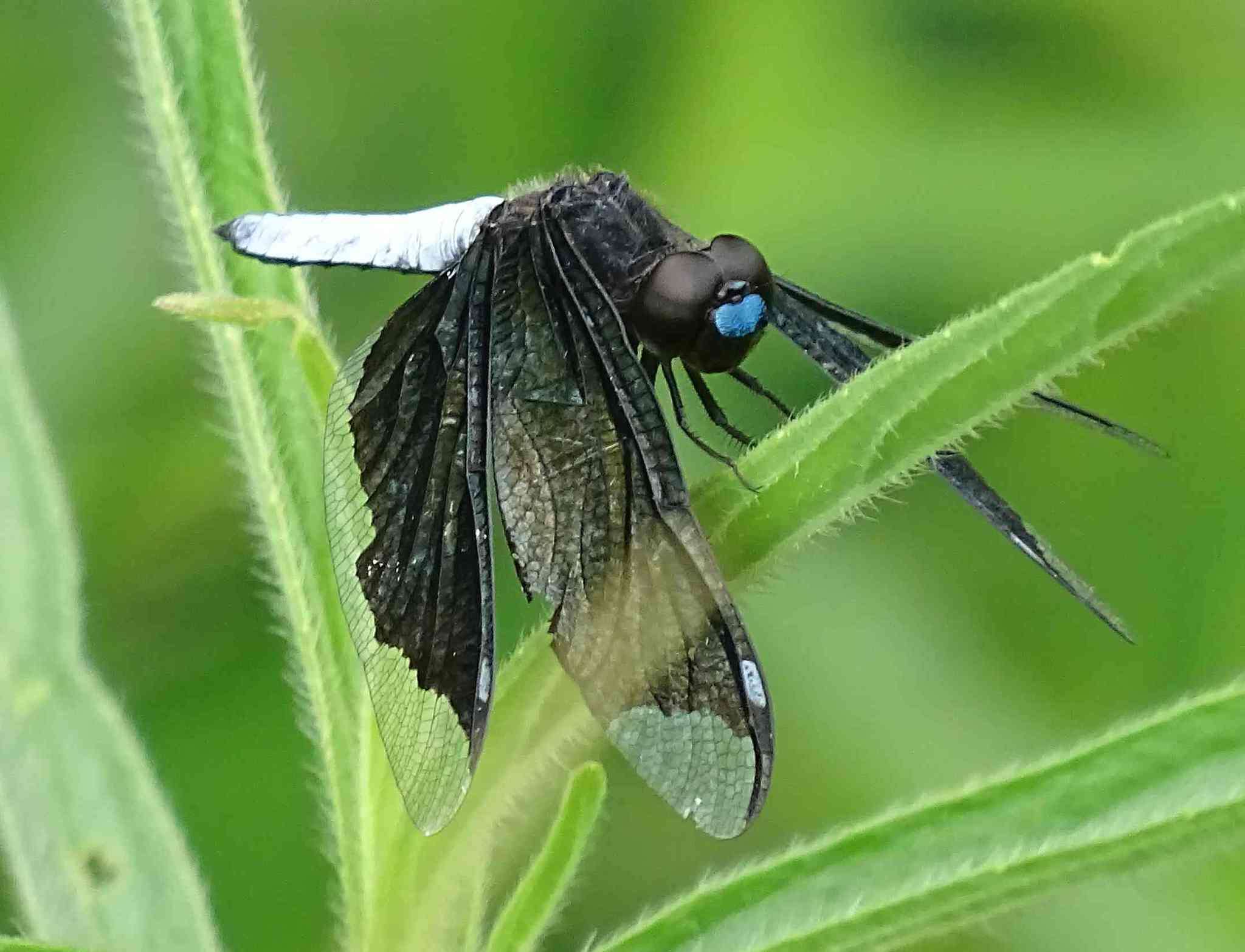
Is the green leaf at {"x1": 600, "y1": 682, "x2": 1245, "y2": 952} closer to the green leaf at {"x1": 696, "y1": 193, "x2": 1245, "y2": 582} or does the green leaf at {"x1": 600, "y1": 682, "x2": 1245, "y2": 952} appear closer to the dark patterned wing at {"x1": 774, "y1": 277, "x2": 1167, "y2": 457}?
the green leaf at {"x1": 696, "y1": 193, "x2": 1245, "y2": 582}

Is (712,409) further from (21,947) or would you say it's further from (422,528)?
(21,947)

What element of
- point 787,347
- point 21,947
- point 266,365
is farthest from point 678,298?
point 787,347

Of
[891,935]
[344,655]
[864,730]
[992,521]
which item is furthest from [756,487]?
[864,730]

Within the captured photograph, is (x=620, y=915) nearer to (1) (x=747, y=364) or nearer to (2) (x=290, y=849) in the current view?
(2) (x=290, y=849)

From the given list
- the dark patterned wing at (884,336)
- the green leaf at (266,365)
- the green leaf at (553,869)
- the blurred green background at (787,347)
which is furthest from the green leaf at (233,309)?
the blurred green background at (787,347)

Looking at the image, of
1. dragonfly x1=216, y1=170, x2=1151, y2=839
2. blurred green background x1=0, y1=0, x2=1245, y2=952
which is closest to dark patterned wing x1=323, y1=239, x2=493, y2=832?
dragonfly x1=216, y1=170, x2=1151, y2=839
